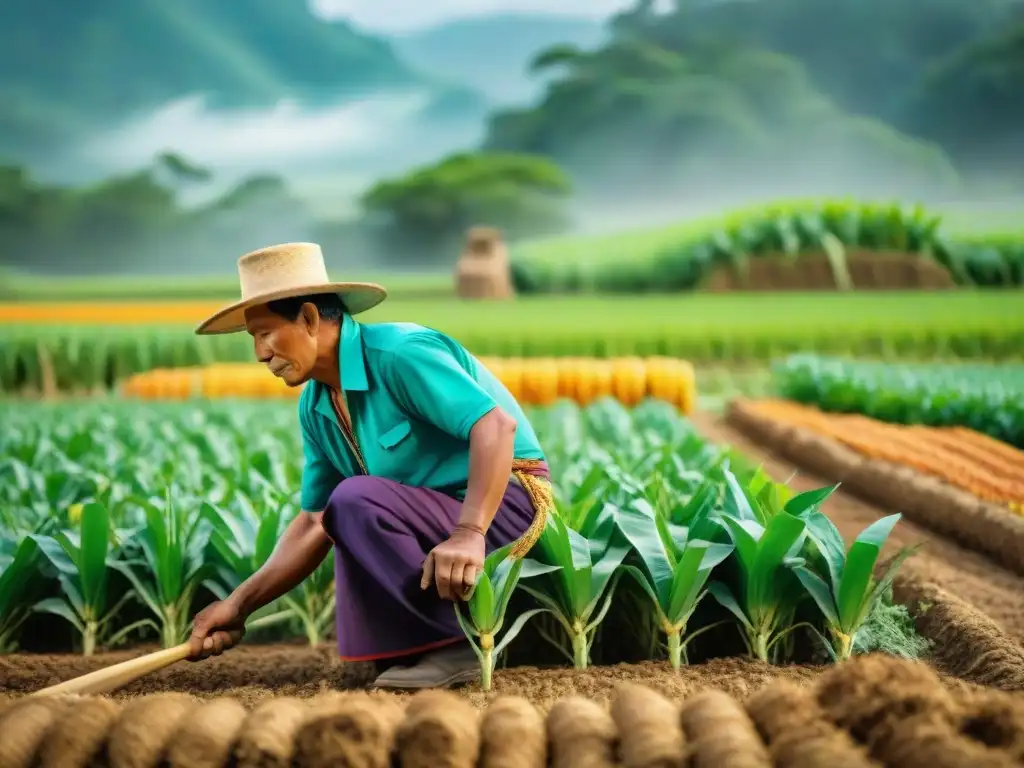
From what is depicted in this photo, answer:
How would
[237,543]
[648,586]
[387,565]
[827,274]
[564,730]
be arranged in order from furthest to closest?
[827,274] < [237,543] < [648,586] < [387,565] < [564,730]

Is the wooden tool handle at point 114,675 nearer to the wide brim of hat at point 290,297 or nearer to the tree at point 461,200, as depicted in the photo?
the wide brim of hat at point 290,297

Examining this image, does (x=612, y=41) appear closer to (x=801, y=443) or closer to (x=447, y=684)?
(x=801, y=443)

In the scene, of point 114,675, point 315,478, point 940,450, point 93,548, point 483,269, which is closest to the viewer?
point 114,675

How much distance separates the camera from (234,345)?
10172 mm

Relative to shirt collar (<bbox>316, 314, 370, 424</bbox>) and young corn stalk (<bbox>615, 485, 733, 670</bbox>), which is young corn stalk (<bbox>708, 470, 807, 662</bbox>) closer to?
young corn stalk (<bbox>615, 485, 733, 670</bbox>)

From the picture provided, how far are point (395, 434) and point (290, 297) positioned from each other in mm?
335

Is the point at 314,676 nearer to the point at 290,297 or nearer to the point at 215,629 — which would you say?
the point at 215,629

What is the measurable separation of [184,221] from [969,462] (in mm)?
11696

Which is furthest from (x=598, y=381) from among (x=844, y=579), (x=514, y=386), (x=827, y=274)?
(x=827, y=274)

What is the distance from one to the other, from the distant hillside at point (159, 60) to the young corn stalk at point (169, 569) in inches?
449

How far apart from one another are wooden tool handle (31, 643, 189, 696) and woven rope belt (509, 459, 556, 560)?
2.24ft

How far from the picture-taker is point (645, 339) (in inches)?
383

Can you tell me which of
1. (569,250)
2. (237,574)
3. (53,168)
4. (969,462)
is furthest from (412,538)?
(569,250)

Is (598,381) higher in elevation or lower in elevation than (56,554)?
lower
